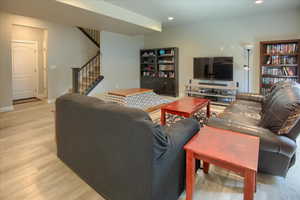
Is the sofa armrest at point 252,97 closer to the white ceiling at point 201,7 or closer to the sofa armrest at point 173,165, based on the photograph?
the white ceiling at point 201,7

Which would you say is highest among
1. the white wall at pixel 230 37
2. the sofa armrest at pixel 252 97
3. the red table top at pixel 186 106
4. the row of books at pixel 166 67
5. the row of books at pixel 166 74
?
the white wall at pixel 230 37

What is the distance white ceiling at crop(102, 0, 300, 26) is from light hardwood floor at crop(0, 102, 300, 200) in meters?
3.59

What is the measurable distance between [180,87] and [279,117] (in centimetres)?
533

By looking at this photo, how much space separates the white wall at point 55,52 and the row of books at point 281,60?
608cm

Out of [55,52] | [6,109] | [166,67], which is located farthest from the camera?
[166,67]

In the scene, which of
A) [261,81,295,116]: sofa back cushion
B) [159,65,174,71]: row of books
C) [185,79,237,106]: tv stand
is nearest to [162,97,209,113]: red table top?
[261,81,295,116]: sofa back cushion

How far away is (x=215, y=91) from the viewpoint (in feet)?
20.2

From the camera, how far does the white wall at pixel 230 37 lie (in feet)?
16.9

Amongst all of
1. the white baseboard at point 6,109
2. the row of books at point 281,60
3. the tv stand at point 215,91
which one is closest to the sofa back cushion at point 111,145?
the white baseboard at point 6,109

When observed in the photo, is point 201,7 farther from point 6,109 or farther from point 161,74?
point 6,109

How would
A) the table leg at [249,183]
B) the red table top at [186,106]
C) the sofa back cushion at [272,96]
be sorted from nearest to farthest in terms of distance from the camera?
1. the table leg at [249,183]
2. the sofa back cushion at [272,96]
3. the red table top at [186,106]

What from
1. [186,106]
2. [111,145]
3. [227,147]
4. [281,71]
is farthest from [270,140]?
[281,71]

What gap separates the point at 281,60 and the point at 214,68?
1804mm

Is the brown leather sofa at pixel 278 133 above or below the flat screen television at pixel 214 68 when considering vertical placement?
below
